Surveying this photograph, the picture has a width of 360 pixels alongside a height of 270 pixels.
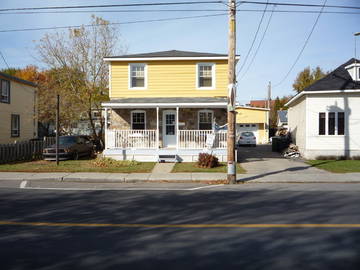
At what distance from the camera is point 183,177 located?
1278 centimetres

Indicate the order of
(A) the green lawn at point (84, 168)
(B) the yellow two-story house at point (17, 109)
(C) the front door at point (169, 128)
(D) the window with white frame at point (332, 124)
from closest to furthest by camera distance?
(A) the green lawn at point (84, 168) < (D) the window with white frame at point (332, 124) < (C) the front door at point (169, 128) < (B) the yellow two-story house at point (17, 109)

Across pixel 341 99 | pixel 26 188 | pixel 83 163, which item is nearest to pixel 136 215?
pixel 26 188

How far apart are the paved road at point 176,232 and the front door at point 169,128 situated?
397 inches

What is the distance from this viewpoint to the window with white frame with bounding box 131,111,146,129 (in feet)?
64.0

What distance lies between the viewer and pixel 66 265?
167 inches

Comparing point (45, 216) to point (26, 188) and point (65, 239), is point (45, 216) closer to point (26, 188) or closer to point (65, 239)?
point (65, 239)

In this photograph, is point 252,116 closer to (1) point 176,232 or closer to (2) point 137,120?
(2) point 137,120

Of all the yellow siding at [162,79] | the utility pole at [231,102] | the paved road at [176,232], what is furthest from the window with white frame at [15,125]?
the utility pole at [231,102]

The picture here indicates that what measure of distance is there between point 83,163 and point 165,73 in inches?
293

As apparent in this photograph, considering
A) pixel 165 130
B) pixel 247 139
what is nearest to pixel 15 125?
pixel 165 130

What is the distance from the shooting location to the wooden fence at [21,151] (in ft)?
56.6

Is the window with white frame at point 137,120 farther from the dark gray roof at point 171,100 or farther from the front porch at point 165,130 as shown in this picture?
the dark gray roof at point 171,100

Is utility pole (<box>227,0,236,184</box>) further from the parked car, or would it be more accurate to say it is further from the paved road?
the parked car

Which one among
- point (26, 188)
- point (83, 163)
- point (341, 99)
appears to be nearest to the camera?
point (26, 188)
